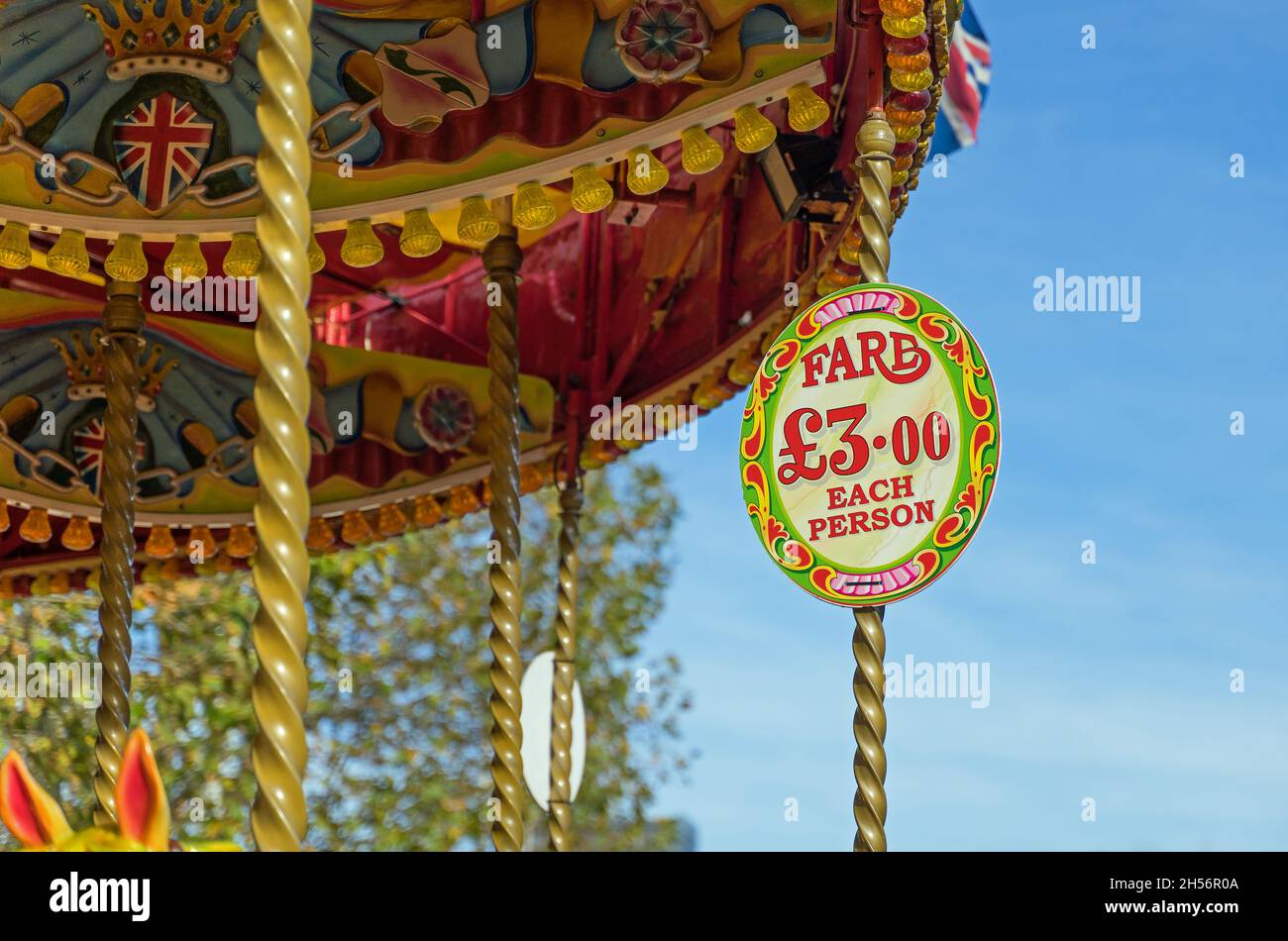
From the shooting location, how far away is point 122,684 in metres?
6.34

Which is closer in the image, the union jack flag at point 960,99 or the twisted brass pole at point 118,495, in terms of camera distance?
the twisted brass pole at point 118,495

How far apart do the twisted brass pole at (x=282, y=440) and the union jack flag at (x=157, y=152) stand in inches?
114

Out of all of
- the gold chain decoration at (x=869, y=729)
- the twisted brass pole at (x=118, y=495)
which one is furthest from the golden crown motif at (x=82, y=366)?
the gold chain decoration at (x=869, y=729)

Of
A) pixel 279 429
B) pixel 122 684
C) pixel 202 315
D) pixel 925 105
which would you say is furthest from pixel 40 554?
pixel 279 429

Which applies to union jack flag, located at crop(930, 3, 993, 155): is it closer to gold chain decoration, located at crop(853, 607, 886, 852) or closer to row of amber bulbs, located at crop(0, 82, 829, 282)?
row of amber bulbs, located at crop(0, 82, 829, 282)

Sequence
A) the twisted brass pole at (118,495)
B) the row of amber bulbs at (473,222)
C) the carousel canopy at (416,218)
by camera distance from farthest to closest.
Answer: the twisted brass pole at (118,495), the carousel canopy at (416,218), the row of amber bulbs at (473,222)

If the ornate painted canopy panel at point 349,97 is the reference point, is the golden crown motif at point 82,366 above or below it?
below

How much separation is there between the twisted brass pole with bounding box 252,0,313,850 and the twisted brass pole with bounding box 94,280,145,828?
3.78m

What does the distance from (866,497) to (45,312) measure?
16.2 ft

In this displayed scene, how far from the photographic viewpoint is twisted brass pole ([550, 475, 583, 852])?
283 inches

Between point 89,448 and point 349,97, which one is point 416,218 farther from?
point 89,448

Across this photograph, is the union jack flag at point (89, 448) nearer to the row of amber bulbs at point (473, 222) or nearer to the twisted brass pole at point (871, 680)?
the row of amber bulbs at point (473, 222)

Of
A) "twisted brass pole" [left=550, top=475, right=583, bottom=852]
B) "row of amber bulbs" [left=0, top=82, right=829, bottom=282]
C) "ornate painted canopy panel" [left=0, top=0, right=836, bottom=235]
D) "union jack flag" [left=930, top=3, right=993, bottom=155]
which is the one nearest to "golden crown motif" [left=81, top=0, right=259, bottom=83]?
"ornate painted canopy panel" [left=0, top=0, right=836, bottom=235]

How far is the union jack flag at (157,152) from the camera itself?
18.6 ft
